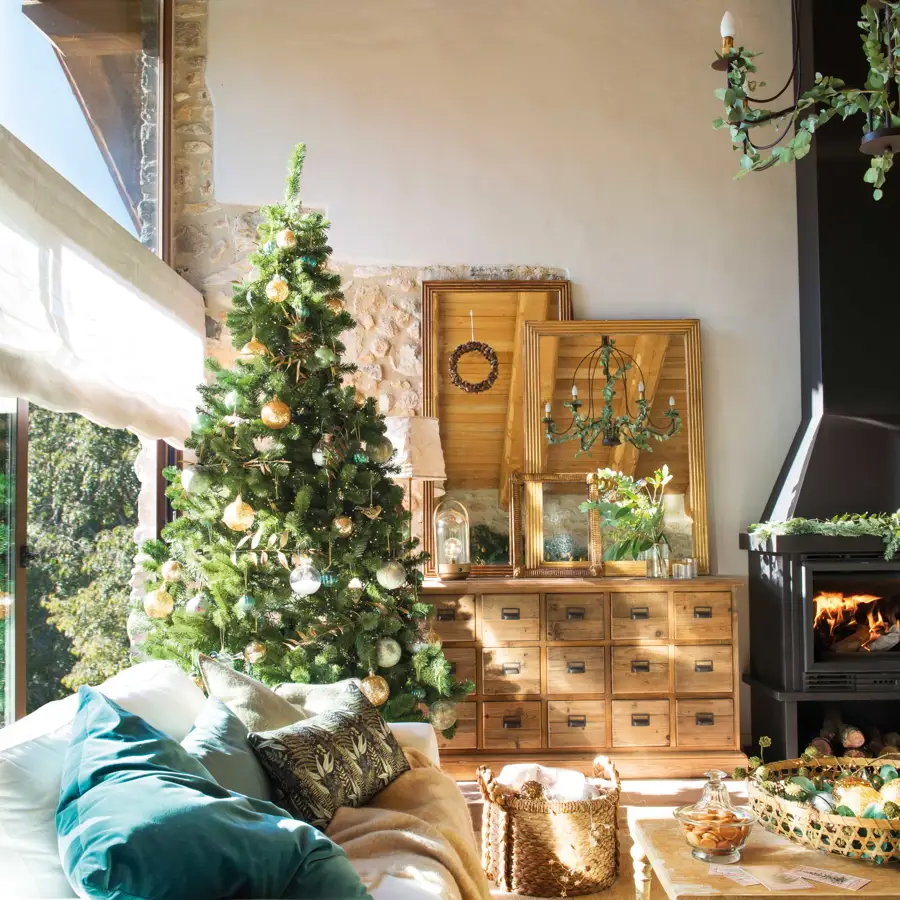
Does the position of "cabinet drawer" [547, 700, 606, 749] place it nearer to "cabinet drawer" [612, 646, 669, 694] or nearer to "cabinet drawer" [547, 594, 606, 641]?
"cabinet drawer" [612, 646, 669, 694]

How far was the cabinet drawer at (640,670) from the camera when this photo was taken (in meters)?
4.35

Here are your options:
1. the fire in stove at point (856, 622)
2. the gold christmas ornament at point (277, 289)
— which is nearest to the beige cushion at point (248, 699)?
the gold christmas ornament at point (277, 289)

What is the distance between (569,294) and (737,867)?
128 inches

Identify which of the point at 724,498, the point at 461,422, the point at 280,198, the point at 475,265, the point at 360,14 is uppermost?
the point at 360,14

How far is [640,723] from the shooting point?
4340 millimetres

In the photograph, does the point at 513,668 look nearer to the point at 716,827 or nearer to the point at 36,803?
the point at 716,827

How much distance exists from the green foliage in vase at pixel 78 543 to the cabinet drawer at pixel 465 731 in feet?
6.12

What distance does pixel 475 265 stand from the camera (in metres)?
4.88

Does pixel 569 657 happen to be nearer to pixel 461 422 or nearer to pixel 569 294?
pixel 461 422

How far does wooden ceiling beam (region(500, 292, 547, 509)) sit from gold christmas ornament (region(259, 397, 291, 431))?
1.69 meters

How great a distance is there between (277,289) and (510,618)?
191 cm

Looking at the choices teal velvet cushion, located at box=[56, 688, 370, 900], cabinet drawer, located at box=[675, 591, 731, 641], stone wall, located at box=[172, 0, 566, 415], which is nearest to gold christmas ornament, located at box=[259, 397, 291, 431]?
stone wall, located at box=[172, 0, 566, 415]

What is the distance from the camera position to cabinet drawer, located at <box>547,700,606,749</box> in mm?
4316

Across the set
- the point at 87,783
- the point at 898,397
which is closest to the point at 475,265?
the point at 898,397
